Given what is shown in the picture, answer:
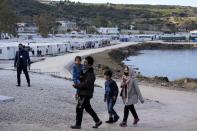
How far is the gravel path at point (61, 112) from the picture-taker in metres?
12.0

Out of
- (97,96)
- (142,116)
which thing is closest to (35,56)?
(97,96)

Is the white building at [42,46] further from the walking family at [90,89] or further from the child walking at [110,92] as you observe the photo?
the walking family at [90,89]

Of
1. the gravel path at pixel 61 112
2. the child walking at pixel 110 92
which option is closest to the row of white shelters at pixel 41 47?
the gravel path at pixel 61 112

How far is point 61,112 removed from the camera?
45.8ft

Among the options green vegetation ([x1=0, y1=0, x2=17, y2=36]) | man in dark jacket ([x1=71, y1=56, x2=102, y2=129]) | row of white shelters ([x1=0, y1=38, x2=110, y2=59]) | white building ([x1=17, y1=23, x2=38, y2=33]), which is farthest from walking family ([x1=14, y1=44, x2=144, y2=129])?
white building ([x1=17, y1=23, x2=38, y2=33])

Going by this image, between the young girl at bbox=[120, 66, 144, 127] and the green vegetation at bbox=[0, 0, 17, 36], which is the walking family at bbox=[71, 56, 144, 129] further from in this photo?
the green vegetation at bbox=[0, 0, 17, 36]

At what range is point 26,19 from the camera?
192250 mm

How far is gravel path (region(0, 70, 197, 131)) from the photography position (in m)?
12.0

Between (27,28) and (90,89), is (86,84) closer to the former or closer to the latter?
(90,89)

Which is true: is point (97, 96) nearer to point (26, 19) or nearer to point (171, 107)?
point (171, 107)

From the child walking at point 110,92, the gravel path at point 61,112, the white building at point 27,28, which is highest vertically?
the child walking at point 110,92

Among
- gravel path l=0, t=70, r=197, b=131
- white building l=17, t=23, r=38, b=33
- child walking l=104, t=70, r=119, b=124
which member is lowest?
white building l=17, t=23, r=38, b=33

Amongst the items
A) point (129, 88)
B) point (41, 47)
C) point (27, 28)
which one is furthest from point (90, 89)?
point (27, 28)

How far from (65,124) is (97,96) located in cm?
645
